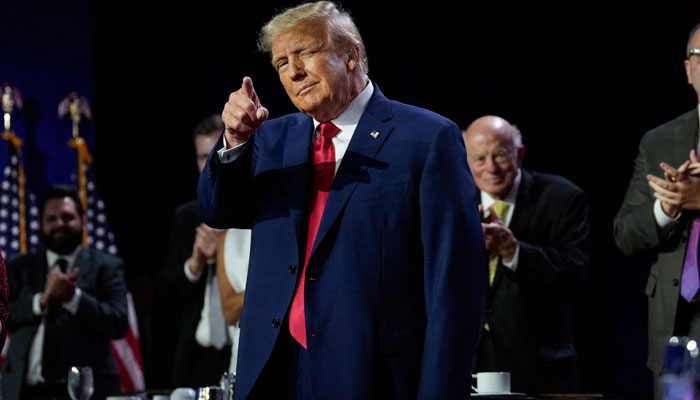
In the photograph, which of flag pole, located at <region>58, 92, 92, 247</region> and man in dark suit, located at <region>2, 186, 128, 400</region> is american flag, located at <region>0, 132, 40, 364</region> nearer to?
flag pole, located at <region>58, 92, 92, 247</region>

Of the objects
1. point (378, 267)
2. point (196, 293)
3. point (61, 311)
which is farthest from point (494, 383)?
point (61, 311)

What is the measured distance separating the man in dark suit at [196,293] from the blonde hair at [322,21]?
1910 millimetres

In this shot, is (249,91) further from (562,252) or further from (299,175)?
(562,252)

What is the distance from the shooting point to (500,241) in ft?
11.4

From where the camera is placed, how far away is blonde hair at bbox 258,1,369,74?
Answer: 2.25 metres

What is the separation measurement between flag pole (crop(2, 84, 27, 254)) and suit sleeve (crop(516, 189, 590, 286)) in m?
3.92

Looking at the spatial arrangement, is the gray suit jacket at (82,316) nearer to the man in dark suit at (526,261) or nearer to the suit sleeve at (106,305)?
the suit sleeve at (106,305)

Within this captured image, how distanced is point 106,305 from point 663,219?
2.80 metres

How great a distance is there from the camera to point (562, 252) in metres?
3.73

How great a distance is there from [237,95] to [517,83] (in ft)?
12.1

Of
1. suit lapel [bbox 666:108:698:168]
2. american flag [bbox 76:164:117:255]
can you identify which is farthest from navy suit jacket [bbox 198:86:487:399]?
american flag [bbox 76:164:117:255]

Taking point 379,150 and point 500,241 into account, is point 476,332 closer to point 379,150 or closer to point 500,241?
point 379,150

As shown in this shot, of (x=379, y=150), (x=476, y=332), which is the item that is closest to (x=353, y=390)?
(x=476, y=332)

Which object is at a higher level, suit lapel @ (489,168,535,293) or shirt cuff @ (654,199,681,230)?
suit lapel @ (489,168,535,293)
